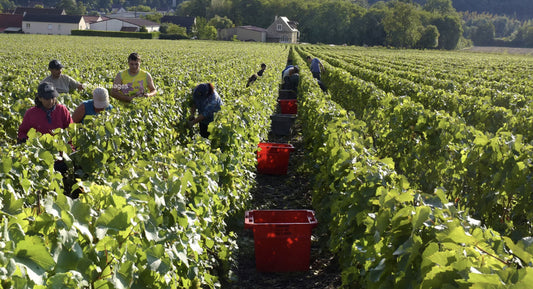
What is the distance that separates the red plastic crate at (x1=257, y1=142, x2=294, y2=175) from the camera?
8602 mm

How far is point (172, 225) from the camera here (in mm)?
3268

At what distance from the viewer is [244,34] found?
108438mm

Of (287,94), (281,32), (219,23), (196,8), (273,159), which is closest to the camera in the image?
(273,159)

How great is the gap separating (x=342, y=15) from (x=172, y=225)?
11502 centimetres

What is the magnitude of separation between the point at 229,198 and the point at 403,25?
10217cm

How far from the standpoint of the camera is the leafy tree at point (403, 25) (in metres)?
98.9

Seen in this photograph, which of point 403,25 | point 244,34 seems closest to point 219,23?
point 244,34

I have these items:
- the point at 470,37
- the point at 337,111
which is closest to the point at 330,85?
the point at 337,111

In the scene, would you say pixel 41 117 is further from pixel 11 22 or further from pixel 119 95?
pixel 11 22

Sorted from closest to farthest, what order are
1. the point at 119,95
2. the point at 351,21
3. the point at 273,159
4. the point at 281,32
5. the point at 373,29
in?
1. the point at 119,95
2. the point at 273,159
3. the point at 281,32
4. the point at 373,29
5. the point at 351,21

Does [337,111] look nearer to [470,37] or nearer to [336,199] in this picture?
[336,199]

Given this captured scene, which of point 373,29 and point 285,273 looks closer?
point 285,273

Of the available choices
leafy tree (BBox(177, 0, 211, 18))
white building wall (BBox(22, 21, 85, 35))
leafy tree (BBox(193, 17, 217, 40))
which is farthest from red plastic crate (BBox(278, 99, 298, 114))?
leafy tree (BBox(177, 0, 211, 18))

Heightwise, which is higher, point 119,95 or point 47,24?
point 47,24
